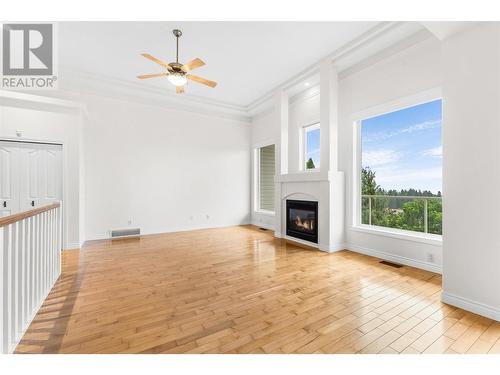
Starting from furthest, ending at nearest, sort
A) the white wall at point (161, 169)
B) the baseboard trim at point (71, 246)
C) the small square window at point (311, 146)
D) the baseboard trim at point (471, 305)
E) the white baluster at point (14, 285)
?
1. the small square window at point (311, 146)
2. the white wall at point (161, 169)
3. the baseboard trim at point (71, 246)
4. the baseboard trim at point (471, 305)
5. the white baluster at point (14, 285)

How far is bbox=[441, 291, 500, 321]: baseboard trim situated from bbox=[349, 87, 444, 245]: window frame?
0.99 meters

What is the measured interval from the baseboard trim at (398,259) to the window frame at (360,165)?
0.31 m

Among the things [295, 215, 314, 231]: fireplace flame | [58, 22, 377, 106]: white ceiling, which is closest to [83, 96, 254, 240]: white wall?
[58, 22, 377, 106]: white ceiling

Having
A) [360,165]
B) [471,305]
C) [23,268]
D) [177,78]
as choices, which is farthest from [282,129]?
[23,268]

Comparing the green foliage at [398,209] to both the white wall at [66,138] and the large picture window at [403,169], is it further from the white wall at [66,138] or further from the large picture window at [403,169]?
the white wall at [66,138]

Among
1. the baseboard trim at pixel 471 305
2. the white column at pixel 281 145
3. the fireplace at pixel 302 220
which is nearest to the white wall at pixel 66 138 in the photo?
the white column at pixel 281 145

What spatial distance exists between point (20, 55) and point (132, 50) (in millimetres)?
1707

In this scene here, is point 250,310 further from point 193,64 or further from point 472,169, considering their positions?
point 193,64

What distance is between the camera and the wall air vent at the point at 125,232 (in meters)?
5.25

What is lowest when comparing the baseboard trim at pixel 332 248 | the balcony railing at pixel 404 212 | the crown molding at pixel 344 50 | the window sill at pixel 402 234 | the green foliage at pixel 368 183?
the baseboard trim at pixel 332 248

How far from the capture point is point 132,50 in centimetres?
387

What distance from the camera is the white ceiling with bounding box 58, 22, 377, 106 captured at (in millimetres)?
3322

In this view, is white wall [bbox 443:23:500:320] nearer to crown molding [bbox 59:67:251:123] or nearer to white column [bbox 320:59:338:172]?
white column [bbox 320:59:338:172]
